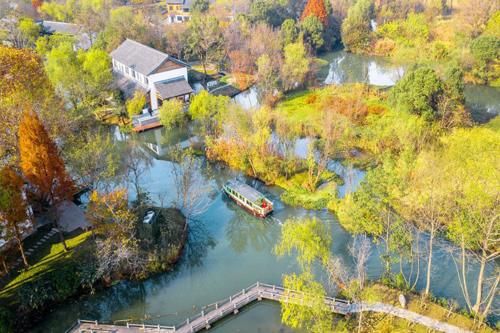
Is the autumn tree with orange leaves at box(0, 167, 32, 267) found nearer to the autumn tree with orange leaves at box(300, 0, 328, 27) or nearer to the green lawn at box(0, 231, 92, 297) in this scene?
the green lawn at box(0, 231, 92, 297)

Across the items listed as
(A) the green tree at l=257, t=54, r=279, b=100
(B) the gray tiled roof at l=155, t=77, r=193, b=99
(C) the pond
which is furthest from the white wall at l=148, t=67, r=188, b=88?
(C) the pond

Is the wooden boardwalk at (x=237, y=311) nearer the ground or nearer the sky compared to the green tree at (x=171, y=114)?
nearer the ground

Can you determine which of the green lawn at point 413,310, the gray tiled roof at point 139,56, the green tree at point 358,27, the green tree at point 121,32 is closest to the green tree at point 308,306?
the green lawn at point 413,310

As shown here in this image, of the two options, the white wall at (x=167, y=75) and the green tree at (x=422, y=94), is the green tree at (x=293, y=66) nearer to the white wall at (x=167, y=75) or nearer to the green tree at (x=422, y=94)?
the white wall at (x=167, y=75)

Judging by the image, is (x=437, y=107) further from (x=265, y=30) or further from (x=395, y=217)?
(x=265, y=30)

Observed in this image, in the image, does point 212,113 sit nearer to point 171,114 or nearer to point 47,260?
point 171,114

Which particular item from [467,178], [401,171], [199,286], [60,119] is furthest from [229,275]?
[60,119]

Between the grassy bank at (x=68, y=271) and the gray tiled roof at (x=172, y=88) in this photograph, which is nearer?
the grassy bank at (x=68, y=271)

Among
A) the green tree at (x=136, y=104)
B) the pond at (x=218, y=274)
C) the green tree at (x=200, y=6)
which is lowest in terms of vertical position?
the pond at (x=218, y=274)
